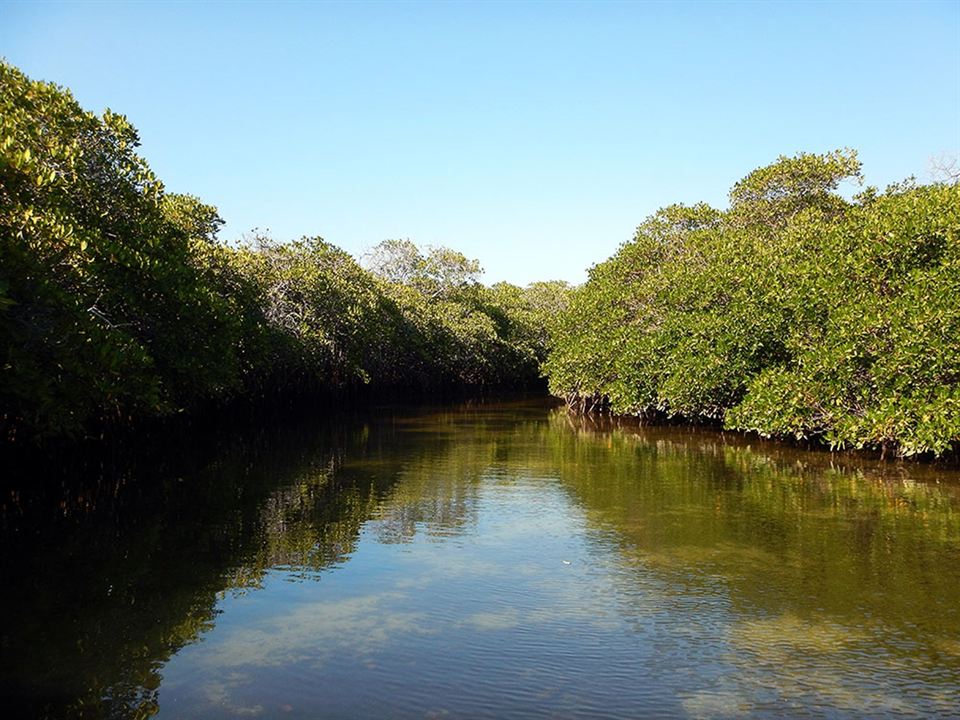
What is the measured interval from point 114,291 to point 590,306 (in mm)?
20100

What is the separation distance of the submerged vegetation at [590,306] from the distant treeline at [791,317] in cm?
6

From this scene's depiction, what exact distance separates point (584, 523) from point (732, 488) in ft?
12.6

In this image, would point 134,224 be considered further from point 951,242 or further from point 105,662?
point 951,242

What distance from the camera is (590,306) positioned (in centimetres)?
3088

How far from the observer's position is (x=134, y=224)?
16.3 m

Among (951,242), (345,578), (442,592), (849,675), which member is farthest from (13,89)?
(951,242)

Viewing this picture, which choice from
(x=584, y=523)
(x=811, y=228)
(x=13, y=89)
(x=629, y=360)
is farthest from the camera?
(x=629, y=360)

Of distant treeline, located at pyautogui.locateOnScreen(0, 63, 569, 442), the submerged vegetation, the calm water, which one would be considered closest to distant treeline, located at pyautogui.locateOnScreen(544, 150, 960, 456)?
the submerged vegetation

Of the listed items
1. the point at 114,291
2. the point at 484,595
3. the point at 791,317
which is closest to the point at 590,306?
the point at 791,317

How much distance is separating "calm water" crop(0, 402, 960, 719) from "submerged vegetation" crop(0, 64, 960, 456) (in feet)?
6.56

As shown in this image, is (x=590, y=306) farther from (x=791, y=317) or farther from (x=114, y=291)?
(x=114, y=291)

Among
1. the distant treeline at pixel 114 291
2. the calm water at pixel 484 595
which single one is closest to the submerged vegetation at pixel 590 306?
the distant treeline at pixel 114 291

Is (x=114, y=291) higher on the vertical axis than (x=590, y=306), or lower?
lower

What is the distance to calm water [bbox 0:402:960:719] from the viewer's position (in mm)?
5770
